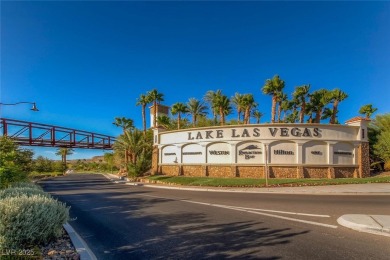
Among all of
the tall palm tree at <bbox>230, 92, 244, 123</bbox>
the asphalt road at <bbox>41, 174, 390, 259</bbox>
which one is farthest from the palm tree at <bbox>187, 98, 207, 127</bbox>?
the asphalt road at <bbox>41, 174, 390, 259</bbox>

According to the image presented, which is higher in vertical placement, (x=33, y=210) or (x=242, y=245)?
(x=33, y=210)

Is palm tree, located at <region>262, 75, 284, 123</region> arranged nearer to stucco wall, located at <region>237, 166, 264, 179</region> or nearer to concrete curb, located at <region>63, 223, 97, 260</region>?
stucco wall, located at <region>237, 166, 264, 179</region>

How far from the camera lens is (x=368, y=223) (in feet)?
25.1

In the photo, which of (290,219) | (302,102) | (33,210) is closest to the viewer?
(33,210)

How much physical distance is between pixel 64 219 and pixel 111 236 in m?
1.64

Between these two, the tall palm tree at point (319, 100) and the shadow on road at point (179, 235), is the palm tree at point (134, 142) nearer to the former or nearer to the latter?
the shadow on road at point (179, 235)

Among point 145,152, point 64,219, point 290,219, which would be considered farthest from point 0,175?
point 145,152

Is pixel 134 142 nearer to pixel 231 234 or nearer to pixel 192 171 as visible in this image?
pixel 192 171

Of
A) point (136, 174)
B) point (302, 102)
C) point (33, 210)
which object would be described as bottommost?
point (136, 174)

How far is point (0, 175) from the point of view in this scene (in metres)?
11.8

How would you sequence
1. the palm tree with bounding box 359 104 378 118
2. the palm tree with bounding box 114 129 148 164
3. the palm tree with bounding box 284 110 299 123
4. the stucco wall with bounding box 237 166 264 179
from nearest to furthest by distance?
the stucco wall with bounding box 237 166 264 179, the palm tree with bounding box 114 129 148 164, the palm tree with bounding box 359 104 378 118, the palm tree with bounding box 284 110 299 123

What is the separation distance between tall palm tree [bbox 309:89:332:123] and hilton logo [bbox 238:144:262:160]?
27900 mm

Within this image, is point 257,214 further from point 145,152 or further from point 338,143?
point 145,152

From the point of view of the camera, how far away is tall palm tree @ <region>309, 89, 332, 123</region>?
157 ft
